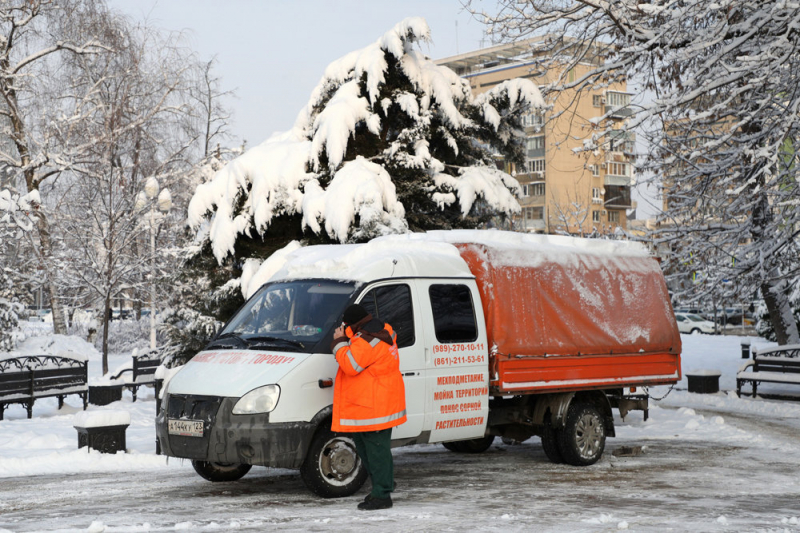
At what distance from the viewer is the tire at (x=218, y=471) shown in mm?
8680

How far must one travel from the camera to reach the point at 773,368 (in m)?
18.5

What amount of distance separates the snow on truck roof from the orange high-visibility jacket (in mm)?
1145

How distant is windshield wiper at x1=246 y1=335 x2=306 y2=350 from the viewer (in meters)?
8.03

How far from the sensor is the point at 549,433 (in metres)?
10.0

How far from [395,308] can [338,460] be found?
4.95 feet

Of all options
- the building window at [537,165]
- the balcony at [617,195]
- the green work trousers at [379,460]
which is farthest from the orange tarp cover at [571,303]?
the building window at [537,165]

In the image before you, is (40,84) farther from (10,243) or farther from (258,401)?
(258,401)

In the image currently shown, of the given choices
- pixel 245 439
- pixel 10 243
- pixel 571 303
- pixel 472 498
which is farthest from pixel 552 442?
pixel 10 243

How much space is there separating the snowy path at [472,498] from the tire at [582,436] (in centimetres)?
16

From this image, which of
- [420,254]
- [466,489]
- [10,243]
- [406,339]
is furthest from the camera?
[10,243]

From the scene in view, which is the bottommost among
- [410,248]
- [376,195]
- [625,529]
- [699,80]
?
[625,529]

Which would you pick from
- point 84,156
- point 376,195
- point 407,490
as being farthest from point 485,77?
point 407,490

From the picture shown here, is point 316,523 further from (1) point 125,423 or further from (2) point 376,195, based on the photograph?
(2) point 376,195

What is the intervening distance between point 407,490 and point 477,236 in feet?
9.20
